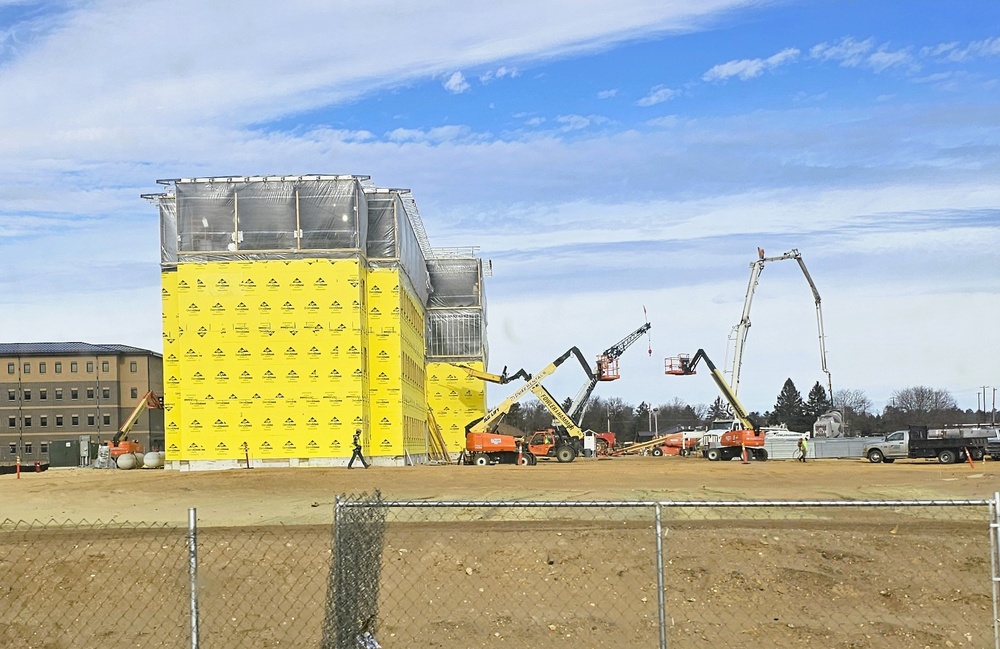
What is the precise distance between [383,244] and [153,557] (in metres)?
40.8

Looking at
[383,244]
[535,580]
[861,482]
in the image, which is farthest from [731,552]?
[383,244]

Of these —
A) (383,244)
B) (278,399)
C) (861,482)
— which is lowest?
(861,482)

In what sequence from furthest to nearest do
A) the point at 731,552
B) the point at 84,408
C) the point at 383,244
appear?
Result: the point at 84,408
the point at 383,244
the point at 731,552

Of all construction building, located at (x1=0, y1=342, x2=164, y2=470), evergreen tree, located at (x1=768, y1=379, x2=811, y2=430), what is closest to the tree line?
evergreen tree, located at (x1=768, y1=379, x2=811, y2=430)

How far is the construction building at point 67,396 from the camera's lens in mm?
106438

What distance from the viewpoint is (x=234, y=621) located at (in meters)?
11.6

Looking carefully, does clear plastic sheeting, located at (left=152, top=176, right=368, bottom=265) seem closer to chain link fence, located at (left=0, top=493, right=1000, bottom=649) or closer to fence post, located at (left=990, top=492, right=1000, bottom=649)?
chain link fence, located at (left=0, top=493, right=1000, bottom=649)

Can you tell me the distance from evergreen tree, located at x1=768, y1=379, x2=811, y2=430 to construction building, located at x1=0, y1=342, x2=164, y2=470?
285 ft

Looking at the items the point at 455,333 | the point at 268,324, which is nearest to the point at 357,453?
the point at 268,324

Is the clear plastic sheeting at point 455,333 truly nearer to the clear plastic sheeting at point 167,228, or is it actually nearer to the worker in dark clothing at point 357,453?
the clear plastic sheeting at point 167,228

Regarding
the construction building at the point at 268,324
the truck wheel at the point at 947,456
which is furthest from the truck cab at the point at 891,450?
the construction building at the point at 268,324

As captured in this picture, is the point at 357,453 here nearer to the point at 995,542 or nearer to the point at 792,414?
the point at 995,542

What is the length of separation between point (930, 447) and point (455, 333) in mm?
36874

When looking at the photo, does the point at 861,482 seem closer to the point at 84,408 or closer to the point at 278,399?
the point at 278,399
